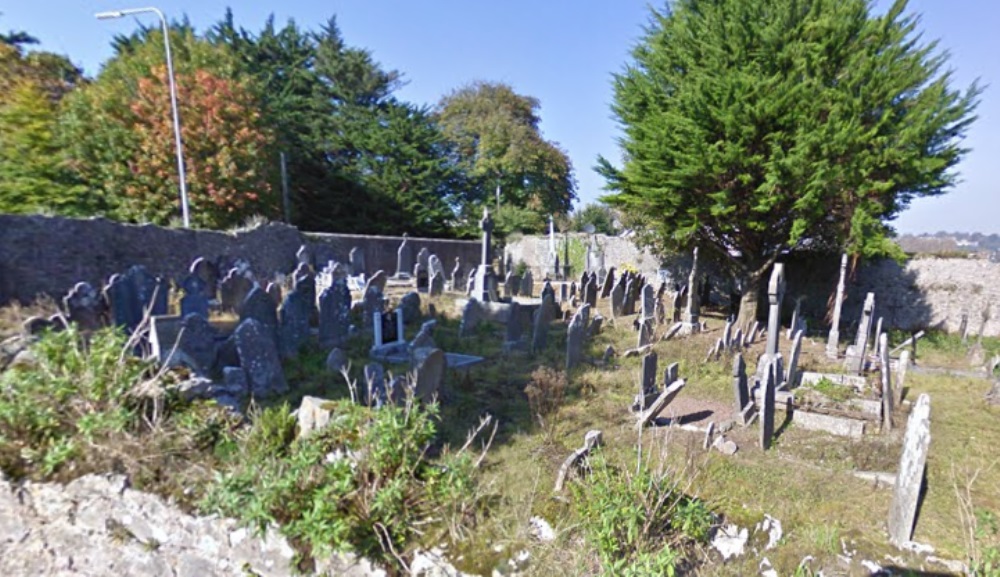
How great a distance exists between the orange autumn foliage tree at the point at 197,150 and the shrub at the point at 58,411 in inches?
640

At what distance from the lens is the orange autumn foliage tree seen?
55.8 feet

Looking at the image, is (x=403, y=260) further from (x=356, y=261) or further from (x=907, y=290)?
(x=907, y=290)

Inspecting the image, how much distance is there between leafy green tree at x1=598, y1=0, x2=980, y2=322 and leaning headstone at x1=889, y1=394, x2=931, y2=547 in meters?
8.82

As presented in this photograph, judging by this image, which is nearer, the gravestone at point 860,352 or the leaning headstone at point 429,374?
the leaning headstone at point 429,374

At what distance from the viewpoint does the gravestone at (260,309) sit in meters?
7.79

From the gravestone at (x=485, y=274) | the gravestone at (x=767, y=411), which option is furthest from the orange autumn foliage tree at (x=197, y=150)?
the gravestone at (x=767, y=411)

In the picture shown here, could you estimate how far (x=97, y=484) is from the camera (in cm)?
301

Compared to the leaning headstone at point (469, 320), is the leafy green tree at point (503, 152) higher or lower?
higher

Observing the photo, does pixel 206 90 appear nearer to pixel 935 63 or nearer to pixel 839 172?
pixel 839 172

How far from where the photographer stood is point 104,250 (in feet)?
40.7

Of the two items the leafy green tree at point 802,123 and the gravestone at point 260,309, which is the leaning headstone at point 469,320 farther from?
the leafy green tree at point 802,123

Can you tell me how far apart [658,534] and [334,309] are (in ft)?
24.1

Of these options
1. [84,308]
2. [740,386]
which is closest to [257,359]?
[84,308]

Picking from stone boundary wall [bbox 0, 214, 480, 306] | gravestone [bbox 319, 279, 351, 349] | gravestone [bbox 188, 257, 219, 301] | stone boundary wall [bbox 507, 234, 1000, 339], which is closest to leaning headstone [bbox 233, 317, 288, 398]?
gravestone [bbox 319, 279, 351, 349]
